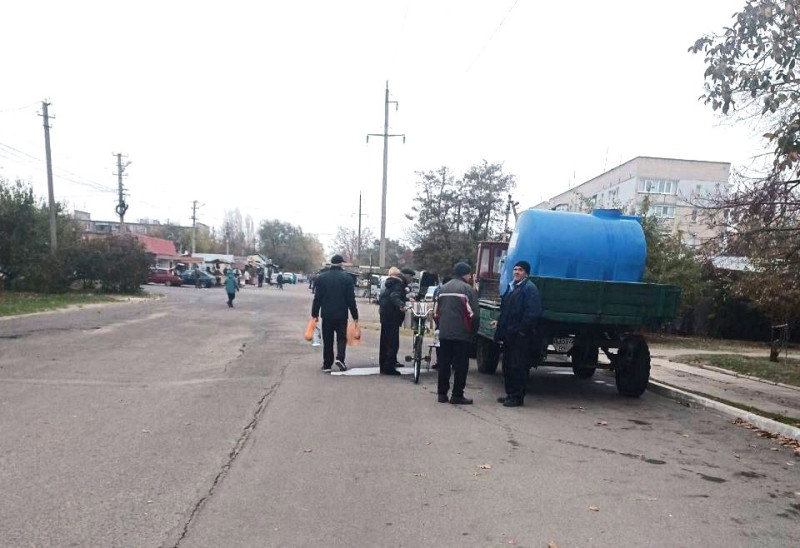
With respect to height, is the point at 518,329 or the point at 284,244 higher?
the point at 518,329

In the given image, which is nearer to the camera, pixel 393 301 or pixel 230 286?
pixel 393 301

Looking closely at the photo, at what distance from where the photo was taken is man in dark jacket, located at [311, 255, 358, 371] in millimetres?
10578

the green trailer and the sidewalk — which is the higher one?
the green trailer

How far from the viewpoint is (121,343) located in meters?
13.6

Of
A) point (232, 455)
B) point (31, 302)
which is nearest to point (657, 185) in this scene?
point (31, 302)

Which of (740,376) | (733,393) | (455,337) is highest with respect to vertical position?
(455,337)

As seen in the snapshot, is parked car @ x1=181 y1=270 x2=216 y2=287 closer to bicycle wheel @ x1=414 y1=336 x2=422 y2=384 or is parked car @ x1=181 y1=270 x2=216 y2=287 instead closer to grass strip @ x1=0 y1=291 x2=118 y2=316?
grass strip @ x1=0 y1=291 x2=118 y2=316

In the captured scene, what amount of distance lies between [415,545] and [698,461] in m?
3.59

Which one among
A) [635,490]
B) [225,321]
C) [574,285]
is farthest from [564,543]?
[225,321]

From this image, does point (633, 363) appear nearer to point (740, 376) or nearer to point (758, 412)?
point (758, 412)

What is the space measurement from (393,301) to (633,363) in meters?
3.81

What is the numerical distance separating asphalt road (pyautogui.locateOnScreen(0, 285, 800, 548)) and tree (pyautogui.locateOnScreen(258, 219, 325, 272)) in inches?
4329

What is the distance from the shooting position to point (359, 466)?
5551 millimetres

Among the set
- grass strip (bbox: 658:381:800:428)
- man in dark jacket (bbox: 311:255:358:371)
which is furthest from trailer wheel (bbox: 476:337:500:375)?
grass strip (bbox: 658:381:800:428)
